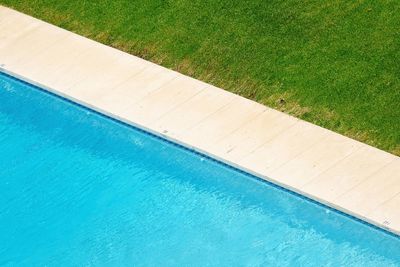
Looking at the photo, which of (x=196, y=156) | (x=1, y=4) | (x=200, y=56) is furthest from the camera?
(x=1, y=4)

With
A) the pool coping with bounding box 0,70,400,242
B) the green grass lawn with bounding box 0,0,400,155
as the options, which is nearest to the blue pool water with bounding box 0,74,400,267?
the pool coping with bounding box 0,70,400,242

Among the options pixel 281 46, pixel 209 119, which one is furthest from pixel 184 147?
pixel 281 46

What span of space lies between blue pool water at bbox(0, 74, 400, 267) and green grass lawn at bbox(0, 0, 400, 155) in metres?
1.38

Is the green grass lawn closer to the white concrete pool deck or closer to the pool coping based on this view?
the white concrete pool deck

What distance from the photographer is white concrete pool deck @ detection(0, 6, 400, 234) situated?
1537 cm

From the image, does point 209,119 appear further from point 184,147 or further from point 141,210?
point 141,210

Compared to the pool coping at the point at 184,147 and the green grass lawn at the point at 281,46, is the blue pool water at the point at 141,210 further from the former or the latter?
the green grass lawn at the point at 281,46

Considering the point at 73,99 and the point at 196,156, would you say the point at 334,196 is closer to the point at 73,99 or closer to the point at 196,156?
the point at 196,156

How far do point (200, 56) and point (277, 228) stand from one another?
3.23 metres

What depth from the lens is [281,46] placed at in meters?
17.3

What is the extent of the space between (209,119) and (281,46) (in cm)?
175

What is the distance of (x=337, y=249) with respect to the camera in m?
15.0

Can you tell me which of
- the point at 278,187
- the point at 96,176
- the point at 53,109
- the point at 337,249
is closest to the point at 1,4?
the point at 53,109

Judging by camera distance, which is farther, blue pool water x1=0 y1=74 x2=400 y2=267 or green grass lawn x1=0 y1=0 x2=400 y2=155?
green grass lawn x1=0 y1=0 x2=400 y2=155
